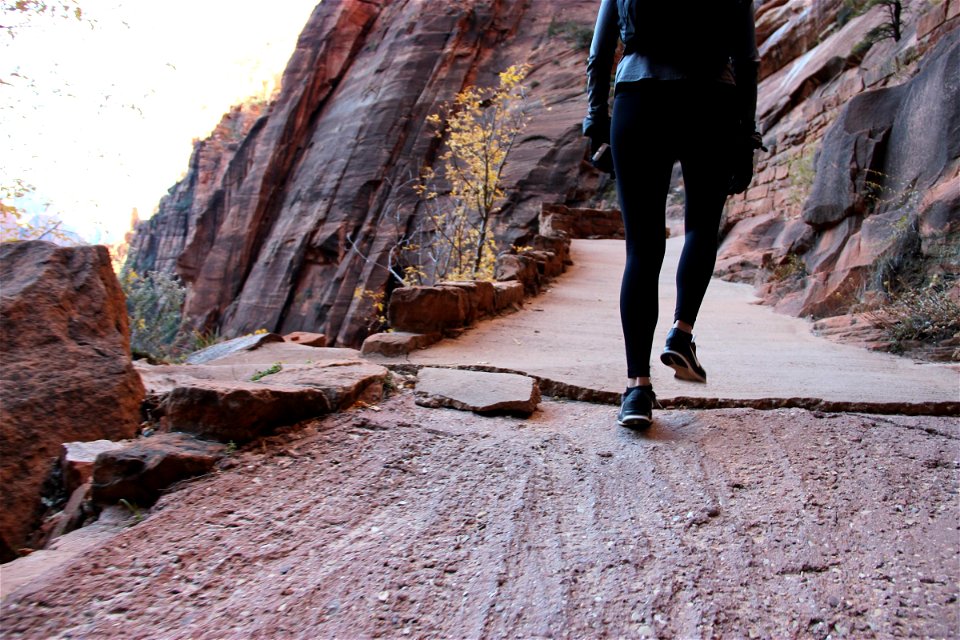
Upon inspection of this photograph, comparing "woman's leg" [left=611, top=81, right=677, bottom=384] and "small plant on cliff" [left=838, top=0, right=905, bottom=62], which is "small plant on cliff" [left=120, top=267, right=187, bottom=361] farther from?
"small plant on cliff" [left=838, top=0, right=905, bottom=62]

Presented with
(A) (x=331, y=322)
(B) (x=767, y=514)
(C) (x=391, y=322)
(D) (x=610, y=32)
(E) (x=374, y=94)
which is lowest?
(A) (x=331, y=322)

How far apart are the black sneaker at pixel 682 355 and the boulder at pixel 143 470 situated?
57.8 inches

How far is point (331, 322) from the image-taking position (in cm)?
1922

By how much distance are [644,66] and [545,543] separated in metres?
1.47

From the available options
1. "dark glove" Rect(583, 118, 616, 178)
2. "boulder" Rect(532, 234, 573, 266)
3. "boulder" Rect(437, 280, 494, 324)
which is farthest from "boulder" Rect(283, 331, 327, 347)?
"boulder" Rect(532, 234, 573, 266)

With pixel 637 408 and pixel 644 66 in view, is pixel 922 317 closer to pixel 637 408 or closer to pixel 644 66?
A: pixel 637 408

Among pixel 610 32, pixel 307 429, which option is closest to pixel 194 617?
pixel 307 429

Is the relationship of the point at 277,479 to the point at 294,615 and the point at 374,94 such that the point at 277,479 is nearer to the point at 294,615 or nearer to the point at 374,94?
the point at 294,615

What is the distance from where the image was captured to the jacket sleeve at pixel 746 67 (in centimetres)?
198

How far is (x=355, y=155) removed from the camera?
21703 millimetres

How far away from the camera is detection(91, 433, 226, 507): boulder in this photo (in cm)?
155

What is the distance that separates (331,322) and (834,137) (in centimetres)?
1573

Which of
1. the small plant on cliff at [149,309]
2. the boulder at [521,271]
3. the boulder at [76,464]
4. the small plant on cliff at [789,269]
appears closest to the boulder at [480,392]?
the boulder at [76,464]

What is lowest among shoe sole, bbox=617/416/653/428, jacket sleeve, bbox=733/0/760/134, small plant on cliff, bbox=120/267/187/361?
small plant on cliff, bbox=120/267/187/361
